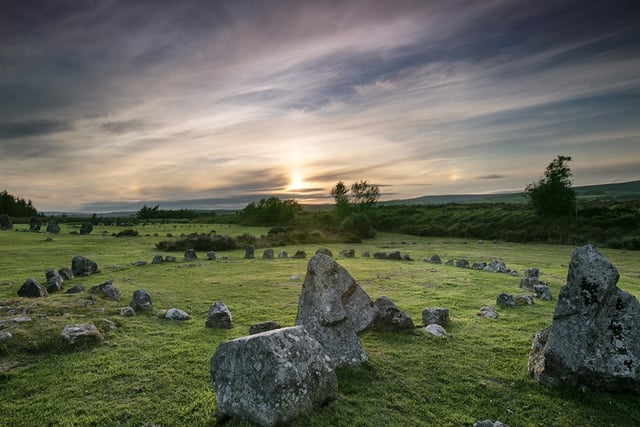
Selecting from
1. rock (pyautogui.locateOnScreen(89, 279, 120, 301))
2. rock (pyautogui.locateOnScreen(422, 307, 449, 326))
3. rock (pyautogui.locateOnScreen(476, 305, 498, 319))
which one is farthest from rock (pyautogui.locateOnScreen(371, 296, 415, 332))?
rock (pyautogui.locateOnScreen(89, 279, 120, 301))

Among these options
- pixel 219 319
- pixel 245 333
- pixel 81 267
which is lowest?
pixel 245 333

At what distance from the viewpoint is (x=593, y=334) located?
22.9 feet

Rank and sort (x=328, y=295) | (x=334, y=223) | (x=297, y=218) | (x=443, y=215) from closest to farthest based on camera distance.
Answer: (x=328, y=295), (x=443, y=215), (x=334, y=223), (x=297, y=218)

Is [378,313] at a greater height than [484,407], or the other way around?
[378,313]

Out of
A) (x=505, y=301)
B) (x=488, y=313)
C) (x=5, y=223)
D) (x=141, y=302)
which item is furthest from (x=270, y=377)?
(x=5, y=223)

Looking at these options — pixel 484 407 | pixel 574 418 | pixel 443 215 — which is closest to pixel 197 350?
pixel 484 407

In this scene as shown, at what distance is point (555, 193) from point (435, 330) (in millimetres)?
54237

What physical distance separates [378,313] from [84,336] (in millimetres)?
8025

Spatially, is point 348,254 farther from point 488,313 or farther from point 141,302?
point 141,302

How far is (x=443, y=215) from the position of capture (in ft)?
232

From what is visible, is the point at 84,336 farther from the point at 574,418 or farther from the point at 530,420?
the point at 574,418

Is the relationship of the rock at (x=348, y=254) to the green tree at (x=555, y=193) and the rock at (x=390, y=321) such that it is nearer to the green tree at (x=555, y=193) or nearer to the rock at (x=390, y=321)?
the rock at (x=390, y=321)

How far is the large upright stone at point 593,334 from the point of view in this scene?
6.76 metres

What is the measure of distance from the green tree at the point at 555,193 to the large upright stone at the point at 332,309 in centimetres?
5543
